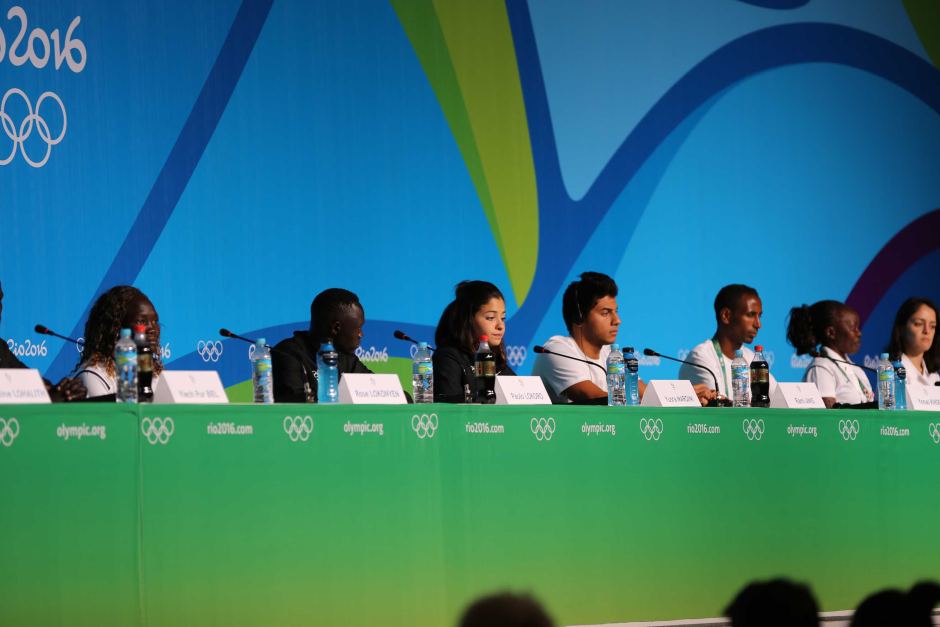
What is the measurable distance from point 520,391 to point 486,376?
1.39 feet

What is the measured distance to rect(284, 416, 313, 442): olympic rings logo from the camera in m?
3.54

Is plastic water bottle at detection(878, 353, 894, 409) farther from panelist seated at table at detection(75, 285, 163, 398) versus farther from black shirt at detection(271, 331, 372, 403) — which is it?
panelist seated at table at detection(75, 285, 163, 398)

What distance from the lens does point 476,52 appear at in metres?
6.48

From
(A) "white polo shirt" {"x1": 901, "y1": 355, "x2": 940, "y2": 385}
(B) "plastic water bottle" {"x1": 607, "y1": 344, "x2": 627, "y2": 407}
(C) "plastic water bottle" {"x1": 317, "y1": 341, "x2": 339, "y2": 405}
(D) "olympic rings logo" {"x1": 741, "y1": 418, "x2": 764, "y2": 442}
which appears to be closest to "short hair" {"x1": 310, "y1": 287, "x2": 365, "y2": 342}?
(C) "plastic water bottle" {"x1": 317, "y1": 341, "x2": 339, "y2": 405}

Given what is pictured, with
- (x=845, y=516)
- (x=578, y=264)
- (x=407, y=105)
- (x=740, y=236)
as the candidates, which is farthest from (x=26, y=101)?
(x=740, y=236)

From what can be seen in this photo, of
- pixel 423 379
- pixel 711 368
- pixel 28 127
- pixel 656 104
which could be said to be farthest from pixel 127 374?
pixel 656 104

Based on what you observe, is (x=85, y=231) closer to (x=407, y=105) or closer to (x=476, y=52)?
(x=407, y=105)

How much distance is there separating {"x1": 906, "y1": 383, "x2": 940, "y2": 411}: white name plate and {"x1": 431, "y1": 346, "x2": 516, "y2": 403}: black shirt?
1584 mm

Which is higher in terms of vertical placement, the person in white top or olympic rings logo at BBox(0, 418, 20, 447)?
the person in white top

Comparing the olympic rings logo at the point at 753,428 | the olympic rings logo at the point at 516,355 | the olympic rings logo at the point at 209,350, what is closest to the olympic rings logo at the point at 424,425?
the olympic rings logo at the point at 753,428

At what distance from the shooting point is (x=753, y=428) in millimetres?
4539

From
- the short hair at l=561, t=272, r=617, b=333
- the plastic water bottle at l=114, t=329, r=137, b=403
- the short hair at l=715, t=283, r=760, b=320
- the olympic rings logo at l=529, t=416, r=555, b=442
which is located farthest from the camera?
the short hair at l=715, t=283, r=760, b=320

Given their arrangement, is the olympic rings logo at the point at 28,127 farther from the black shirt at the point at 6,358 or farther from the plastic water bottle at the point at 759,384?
the plastic water bottle at the point at 759,384

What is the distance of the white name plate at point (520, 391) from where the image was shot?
407 centimetres
